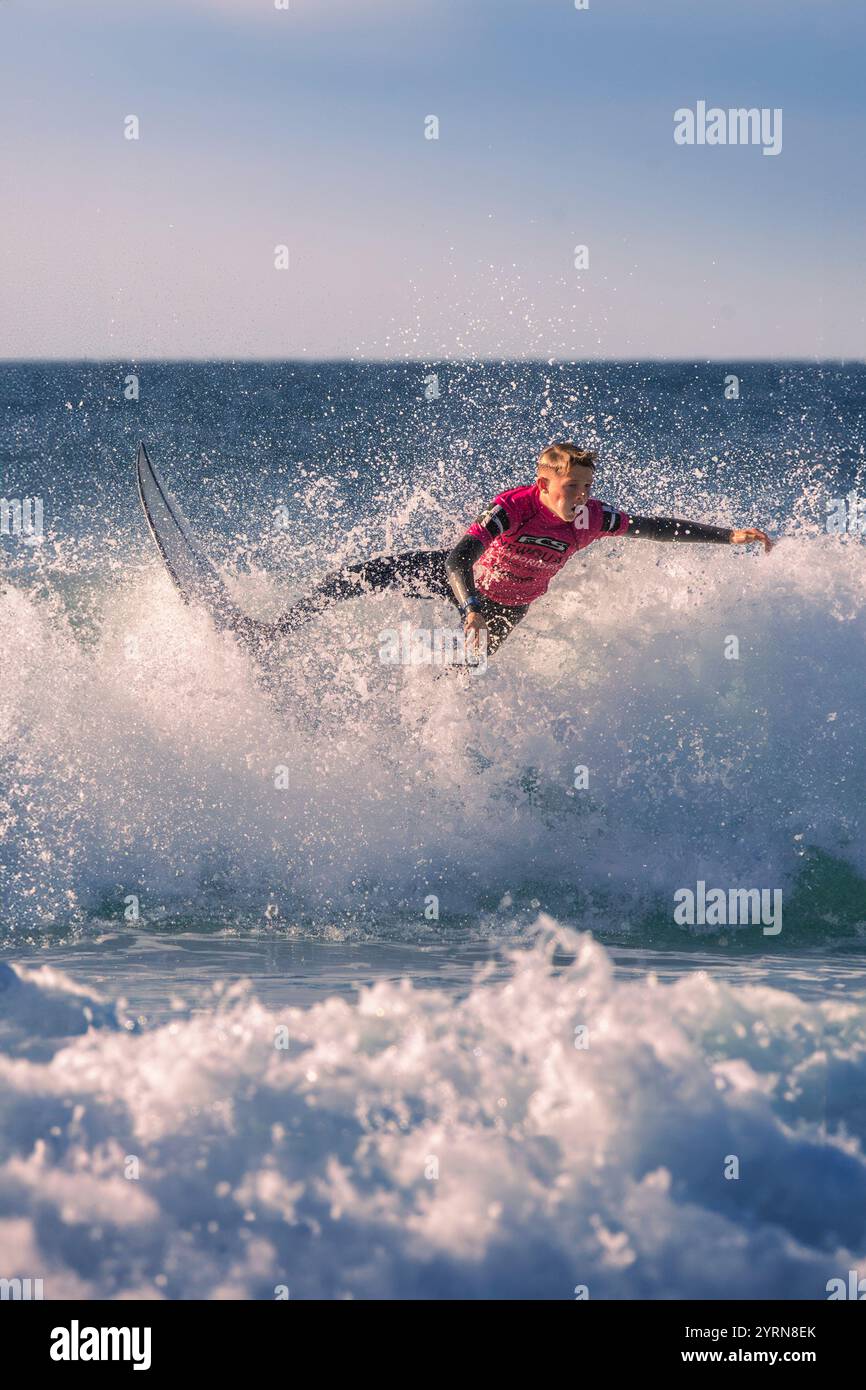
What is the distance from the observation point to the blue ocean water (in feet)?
11.0

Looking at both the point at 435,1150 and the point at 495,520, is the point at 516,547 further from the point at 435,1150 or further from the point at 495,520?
the point at 435,1150

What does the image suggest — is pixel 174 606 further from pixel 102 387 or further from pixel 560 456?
pixel 102 387

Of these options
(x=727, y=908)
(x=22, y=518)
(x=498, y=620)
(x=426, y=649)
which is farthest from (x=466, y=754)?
(x=22, y=518)

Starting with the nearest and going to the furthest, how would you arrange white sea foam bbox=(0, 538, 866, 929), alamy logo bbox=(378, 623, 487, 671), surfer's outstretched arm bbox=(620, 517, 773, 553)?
surfer's outstretched arm bbox=(620, 517, 773, 553) → white sea foam bbox=(0, 538, 866, 929) → alamy logo bbox=(378, 623, 487, 671)

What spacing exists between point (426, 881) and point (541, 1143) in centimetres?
256

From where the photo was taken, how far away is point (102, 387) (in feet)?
167

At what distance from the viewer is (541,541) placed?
230 inches

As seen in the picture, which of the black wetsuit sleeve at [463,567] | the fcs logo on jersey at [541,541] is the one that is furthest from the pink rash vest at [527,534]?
the black wetsuit sleeve at [463,567]

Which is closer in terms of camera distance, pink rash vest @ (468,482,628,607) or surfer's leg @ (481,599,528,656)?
pink rash vest @ (468,482,628,607)

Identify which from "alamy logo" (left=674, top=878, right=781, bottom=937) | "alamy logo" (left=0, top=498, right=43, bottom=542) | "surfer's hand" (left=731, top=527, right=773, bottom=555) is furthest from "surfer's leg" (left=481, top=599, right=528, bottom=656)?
"alamy logo" (left=0, top=498, right=43, bottom=542)

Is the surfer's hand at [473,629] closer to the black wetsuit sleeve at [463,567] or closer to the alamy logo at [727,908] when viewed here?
the black wetsuit sleeve at [463,567]

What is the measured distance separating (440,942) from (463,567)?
5.72 ft

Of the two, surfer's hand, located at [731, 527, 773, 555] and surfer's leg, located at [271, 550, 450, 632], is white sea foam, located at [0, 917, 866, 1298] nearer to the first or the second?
surfer's hand, located at [731, 527, 773, 555]

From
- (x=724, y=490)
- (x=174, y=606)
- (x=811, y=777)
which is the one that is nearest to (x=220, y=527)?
(x=724, y=490)
